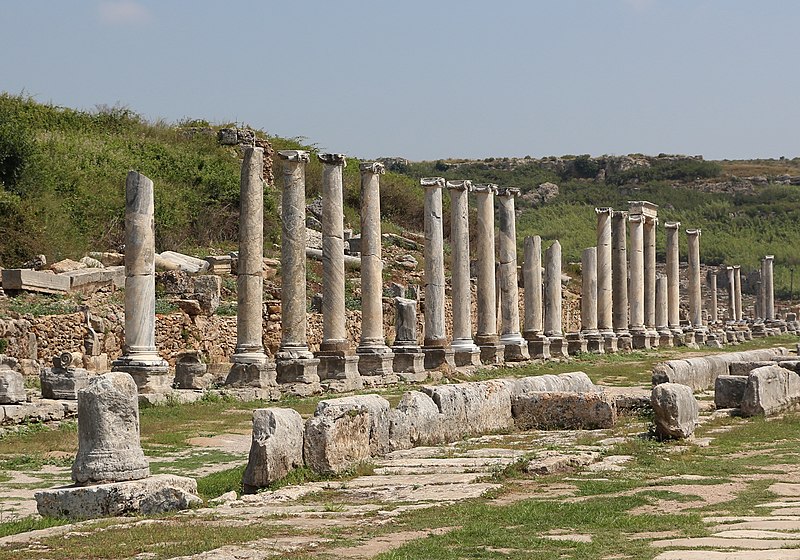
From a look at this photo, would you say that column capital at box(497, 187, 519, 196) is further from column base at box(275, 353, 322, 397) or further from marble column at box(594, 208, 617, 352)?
column base at box(275, 353, 322, 397)

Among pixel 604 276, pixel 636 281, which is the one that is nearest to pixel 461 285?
pixel 604 276

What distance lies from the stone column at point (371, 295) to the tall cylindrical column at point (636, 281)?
19.1 m

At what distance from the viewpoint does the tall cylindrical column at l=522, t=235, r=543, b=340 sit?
39312 mm

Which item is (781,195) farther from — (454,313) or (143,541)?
(143,541)

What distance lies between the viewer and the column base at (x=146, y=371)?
2272cm

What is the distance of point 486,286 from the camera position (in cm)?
3556

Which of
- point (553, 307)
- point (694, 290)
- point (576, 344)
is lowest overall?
point (576, 344)

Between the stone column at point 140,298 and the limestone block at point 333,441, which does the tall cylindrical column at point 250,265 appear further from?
the limestone block at point 333,441

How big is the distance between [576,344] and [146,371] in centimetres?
2195

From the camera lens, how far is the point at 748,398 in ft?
66.7

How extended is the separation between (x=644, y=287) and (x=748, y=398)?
1190 inches

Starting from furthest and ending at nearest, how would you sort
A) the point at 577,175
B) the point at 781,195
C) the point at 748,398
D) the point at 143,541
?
the point at 577,175
the point at 781,195
the point at 748,398
the point at 143,541

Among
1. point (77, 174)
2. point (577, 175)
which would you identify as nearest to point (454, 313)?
point (77, 174)

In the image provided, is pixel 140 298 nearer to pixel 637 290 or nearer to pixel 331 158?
pixel 331 158
